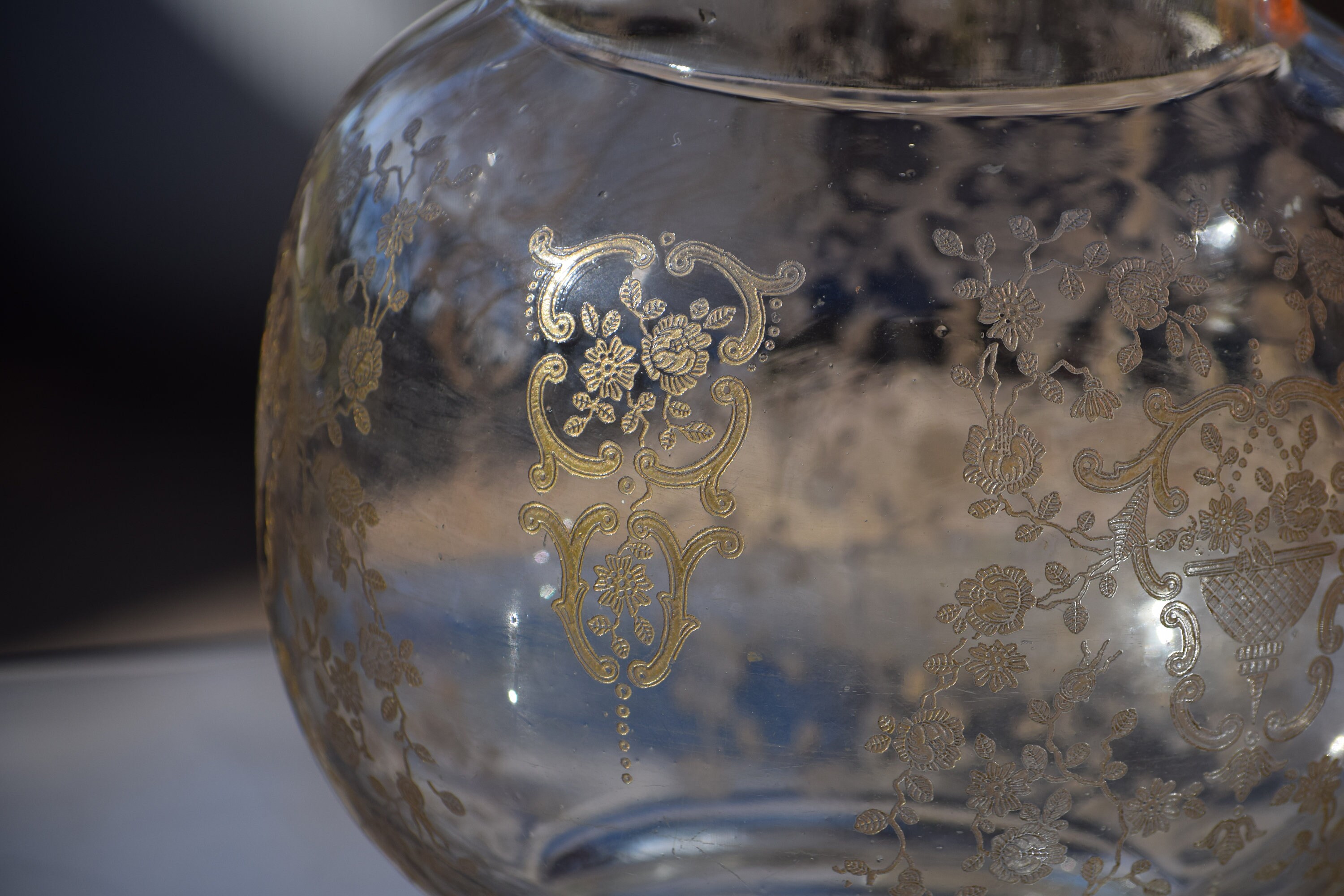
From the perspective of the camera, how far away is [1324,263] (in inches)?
18.0

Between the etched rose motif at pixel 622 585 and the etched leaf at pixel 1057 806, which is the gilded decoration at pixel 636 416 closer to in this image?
the etched rose motif at pixel 622 585

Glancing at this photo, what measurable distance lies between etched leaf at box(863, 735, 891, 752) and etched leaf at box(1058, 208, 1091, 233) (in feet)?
0.50

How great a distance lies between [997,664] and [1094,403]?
0.26ft

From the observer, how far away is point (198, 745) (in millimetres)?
952

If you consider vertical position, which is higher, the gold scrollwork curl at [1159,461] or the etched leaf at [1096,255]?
the etched leaf at [1096,255]

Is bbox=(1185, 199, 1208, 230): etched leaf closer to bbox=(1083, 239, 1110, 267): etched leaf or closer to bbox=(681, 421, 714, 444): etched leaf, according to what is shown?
bbox=(1083, 239, 1110, 267): etched leaf

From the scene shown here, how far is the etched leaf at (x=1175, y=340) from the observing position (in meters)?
0.44

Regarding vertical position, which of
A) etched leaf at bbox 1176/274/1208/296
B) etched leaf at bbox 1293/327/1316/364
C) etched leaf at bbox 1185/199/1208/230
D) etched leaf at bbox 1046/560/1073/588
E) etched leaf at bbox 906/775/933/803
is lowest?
etched leaf at bbox 906/775/933/803

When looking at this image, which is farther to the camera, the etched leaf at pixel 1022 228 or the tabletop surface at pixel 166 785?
the tabletop surface at pixel 166 785

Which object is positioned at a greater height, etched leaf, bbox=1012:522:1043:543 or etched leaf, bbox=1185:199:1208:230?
etched leaf, bbox=1185:199:1208:230

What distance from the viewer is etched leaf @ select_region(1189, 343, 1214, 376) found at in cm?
44

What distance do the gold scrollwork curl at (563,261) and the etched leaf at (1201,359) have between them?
0.16 meters

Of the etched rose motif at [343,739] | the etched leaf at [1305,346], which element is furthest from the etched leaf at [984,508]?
the etched rose motif at [343,739]

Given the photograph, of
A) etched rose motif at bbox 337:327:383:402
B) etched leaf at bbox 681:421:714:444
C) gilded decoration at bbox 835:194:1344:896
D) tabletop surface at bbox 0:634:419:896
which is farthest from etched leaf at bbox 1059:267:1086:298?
tabletop surface at bbox 0:634:419:896
